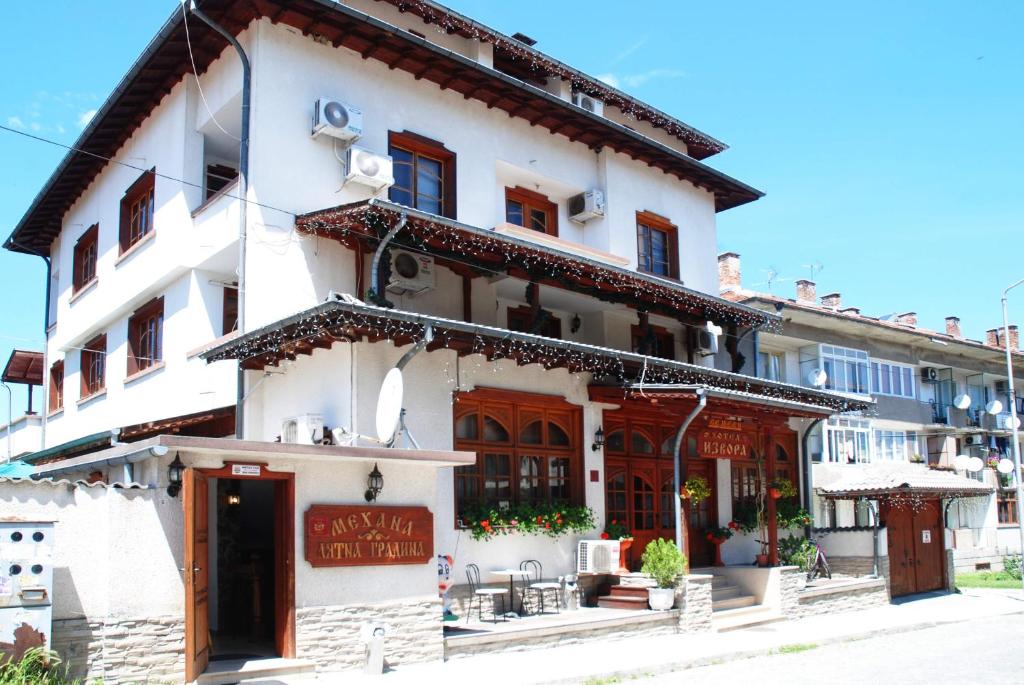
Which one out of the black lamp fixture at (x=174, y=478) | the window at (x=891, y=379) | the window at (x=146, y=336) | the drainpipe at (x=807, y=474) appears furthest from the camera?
the window at (x=891, y=379)

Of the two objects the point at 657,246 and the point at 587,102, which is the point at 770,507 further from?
the point at 587,102

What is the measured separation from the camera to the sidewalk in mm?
11273

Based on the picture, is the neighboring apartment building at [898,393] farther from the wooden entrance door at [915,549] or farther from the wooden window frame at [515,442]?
the wooden window frame at [515,442]

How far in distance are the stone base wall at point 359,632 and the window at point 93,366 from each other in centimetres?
1050

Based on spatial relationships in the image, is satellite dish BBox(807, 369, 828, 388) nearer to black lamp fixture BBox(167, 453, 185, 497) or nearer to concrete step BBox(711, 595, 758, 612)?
concrete step BBox(711, 595, 758, 612)

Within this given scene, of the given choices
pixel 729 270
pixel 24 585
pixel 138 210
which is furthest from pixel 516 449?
pixel 729 270

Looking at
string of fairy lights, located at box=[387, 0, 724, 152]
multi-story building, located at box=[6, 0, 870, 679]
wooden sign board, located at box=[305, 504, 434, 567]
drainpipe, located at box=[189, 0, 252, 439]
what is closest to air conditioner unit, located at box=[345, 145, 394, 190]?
multi-story building, located at box=[6, 0, 870, 679]

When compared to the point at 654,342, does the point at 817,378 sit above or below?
below

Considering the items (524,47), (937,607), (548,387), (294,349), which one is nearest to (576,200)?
(524,47)

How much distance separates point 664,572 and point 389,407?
595 centimetres

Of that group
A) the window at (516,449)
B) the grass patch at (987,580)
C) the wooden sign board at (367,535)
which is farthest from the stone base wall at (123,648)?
the grass patch at (987,580)

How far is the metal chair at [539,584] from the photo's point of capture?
15.0m

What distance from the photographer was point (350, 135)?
14.5m

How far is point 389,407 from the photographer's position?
11.8 m
